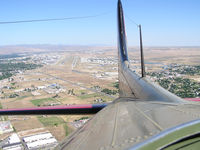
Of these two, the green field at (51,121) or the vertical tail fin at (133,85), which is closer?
the vertical tail fin at (133,85)

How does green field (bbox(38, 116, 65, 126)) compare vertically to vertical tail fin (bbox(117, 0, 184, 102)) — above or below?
below

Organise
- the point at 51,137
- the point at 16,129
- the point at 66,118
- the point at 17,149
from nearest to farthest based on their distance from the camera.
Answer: the point at 17,149
the point at 51,137
the point at 16,129
the point at 66,118

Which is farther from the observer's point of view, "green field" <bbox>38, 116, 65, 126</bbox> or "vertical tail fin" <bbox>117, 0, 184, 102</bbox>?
"green field" <bbox>38, 116, 65, 126</bbox>

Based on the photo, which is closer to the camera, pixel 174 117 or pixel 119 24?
pixel 174 117

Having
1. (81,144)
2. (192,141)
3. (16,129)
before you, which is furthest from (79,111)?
(16,129)

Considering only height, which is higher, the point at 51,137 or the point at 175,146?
the point at 175,146

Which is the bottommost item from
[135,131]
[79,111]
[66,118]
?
[66,118]

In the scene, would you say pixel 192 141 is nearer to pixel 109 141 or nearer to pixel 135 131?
pixel 135 131

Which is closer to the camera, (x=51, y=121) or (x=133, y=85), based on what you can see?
(x=133, y=85)

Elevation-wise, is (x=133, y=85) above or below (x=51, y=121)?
above

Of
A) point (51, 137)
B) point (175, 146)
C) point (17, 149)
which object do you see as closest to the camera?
point (175, 146)

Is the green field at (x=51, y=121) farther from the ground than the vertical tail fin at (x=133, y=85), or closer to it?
closer to it
